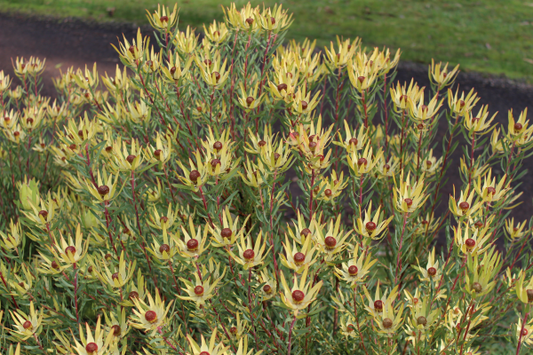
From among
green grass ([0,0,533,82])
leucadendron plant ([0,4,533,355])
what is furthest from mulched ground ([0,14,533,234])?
leucadendron plant ([0,4,533,355])

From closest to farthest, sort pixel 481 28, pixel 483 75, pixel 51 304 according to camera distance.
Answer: pixel 51 304 < pixel 483 75 < pixel 481 28

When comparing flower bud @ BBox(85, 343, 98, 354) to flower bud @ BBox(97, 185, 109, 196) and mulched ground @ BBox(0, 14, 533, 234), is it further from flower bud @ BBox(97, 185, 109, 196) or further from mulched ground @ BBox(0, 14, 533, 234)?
mulched ground @ BBox(0, 14, 533, 234)

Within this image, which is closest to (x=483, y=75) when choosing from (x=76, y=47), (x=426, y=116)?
(x=426, y=116)

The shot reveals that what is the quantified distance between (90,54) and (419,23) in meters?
6.09

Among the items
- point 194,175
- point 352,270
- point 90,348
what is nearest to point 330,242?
point 352,270

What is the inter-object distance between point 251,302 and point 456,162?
414cm

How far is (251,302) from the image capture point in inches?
52.5

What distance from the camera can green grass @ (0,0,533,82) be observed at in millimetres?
6266

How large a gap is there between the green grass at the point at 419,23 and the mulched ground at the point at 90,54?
34cm

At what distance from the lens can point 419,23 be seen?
23.4ft

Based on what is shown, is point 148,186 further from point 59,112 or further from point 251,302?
point 59,112

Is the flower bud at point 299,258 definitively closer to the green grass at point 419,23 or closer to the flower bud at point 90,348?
the flower bud at point 90,348

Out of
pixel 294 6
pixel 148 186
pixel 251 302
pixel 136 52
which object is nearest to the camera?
pixel 251 302

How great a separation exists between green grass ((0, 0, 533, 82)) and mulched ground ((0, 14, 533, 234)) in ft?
Result: 1.13
